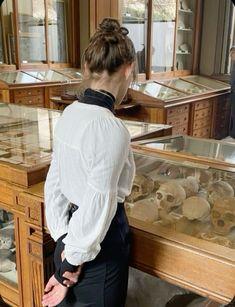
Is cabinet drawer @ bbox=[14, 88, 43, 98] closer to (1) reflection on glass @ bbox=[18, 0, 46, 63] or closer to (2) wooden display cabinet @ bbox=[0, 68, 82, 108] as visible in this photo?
(2) wooden display cabinet @ bbox=[0, 68, 82, 108]

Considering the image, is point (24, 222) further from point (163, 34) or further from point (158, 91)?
point (163, 34)

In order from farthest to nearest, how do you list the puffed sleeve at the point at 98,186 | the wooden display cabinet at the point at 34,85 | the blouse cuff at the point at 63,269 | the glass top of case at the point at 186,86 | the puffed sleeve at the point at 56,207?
1. the glass top of case at the point at 186,86
2. the wooden display cabinet at the point at 34,85
3. the puffed sleeve at the point at 56,207
4. the blouse cuff at the point at 63,269
5. the puffed sleeve at the point at 98,186

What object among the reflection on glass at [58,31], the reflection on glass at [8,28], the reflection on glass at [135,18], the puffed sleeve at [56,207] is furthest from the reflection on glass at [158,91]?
the puffed sleeve at [56,207]

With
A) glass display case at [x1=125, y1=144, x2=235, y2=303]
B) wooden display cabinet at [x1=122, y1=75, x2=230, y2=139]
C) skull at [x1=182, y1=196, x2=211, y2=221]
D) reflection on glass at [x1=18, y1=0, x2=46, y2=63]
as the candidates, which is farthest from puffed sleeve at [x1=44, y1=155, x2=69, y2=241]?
reflection on glass at [x1=18, y1=0, x2=46, y2=63]

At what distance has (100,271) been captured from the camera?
1.07 meters

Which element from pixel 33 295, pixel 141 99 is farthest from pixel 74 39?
pixel 33 295

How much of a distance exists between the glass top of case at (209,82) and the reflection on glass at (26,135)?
4331mm

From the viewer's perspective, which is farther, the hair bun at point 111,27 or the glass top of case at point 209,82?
the glass top of case at point 209,82

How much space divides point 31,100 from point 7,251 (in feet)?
12.1

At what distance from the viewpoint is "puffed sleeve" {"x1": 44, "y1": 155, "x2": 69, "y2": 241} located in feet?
3.69

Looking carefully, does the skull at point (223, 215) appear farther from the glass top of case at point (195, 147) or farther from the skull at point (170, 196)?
the glass top of case at point (195, 147)

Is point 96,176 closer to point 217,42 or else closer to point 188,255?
point 188,255

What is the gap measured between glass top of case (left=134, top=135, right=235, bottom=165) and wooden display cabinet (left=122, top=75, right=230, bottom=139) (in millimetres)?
1848

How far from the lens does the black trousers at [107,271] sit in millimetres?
1060
